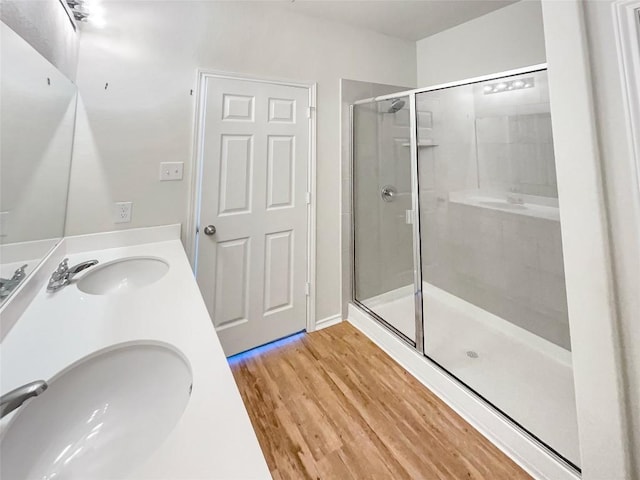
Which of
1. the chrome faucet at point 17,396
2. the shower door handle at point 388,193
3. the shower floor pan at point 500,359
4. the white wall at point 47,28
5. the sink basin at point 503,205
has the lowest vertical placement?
the shower floor pan at point 500,359

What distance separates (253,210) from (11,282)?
1.29 m

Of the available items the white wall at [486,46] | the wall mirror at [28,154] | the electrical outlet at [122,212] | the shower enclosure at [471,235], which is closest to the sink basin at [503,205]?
the shower enclosure at [471,235]

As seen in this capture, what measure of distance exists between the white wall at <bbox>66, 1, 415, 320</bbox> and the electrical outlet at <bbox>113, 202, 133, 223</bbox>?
0.09 ft

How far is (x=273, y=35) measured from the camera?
1918 mm

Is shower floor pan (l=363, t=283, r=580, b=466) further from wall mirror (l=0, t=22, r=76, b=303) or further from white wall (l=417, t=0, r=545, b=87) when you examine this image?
wall mirror (l=0, t=22, r=76, b=303)

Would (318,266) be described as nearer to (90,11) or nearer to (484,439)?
(484,439)

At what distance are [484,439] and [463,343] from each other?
2.33 feet

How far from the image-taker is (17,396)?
1.51ft

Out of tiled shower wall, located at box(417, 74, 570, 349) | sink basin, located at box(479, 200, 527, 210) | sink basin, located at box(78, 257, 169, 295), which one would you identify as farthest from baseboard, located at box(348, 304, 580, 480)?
sink basin, located at box(78, 257, 169, 295)

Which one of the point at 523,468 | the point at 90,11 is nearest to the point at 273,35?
the point at 90,11

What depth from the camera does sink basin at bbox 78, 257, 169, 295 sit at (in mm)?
1252

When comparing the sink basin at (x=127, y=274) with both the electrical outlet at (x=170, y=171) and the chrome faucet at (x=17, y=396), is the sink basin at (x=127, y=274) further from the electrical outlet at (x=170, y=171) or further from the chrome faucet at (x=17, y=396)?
the chrome faucet at (x=17, y=396)

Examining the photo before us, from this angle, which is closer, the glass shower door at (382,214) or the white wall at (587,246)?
the white wall at (587,246)

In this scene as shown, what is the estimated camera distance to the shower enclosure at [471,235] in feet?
5.69
